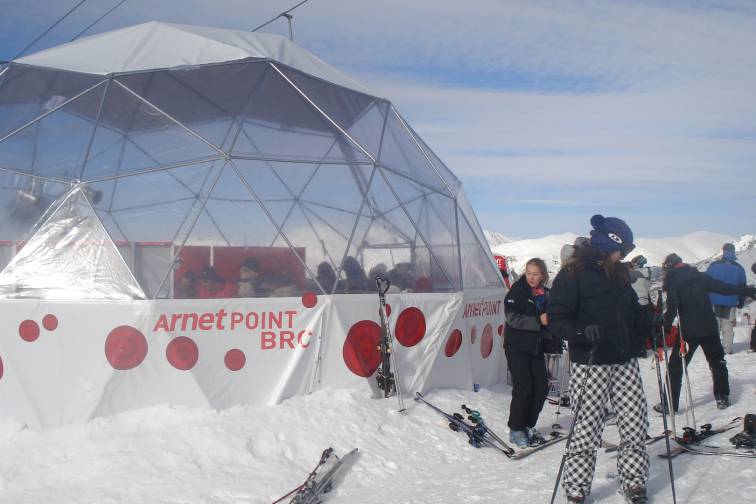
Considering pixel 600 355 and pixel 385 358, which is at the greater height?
pixel 600 355

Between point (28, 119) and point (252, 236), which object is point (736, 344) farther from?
point (28, 119)

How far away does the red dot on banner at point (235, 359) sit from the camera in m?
6.59

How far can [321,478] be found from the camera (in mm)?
5418

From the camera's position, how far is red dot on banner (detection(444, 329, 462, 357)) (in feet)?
25.7

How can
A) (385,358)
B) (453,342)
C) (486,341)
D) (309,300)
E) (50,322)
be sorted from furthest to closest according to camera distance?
(486,341), (453,342), (385,358), (309,300), (50,322)

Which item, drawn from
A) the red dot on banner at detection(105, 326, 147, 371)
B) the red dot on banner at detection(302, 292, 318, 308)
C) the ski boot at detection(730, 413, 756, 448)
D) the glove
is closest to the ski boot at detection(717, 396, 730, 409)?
the ski boot at detection(730, 413, 756, 448)

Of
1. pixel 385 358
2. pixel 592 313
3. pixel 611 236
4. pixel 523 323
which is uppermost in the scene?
pixel 611 236

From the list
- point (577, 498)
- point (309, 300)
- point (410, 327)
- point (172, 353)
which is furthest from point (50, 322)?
point (577, 498)

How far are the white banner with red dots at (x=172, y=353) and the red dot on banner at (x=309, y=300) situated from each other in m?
0.01

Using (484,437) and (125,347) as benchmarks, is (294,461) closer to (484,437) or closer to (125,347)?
(484,437)

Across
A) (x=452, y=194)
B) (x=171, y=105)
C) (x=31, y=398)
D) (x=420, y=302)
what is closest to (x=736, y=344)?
(x=452, y=194)

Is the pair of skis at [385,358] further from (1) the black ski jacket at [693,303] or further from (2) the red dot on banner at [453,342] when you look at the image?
(1) the black ski jacket at [693,303]

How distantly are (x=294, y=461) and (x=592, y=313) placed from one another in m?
2.92

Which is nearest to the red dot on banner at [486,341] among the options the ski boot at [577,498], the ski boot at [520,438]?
the ski boot at [520,438]
